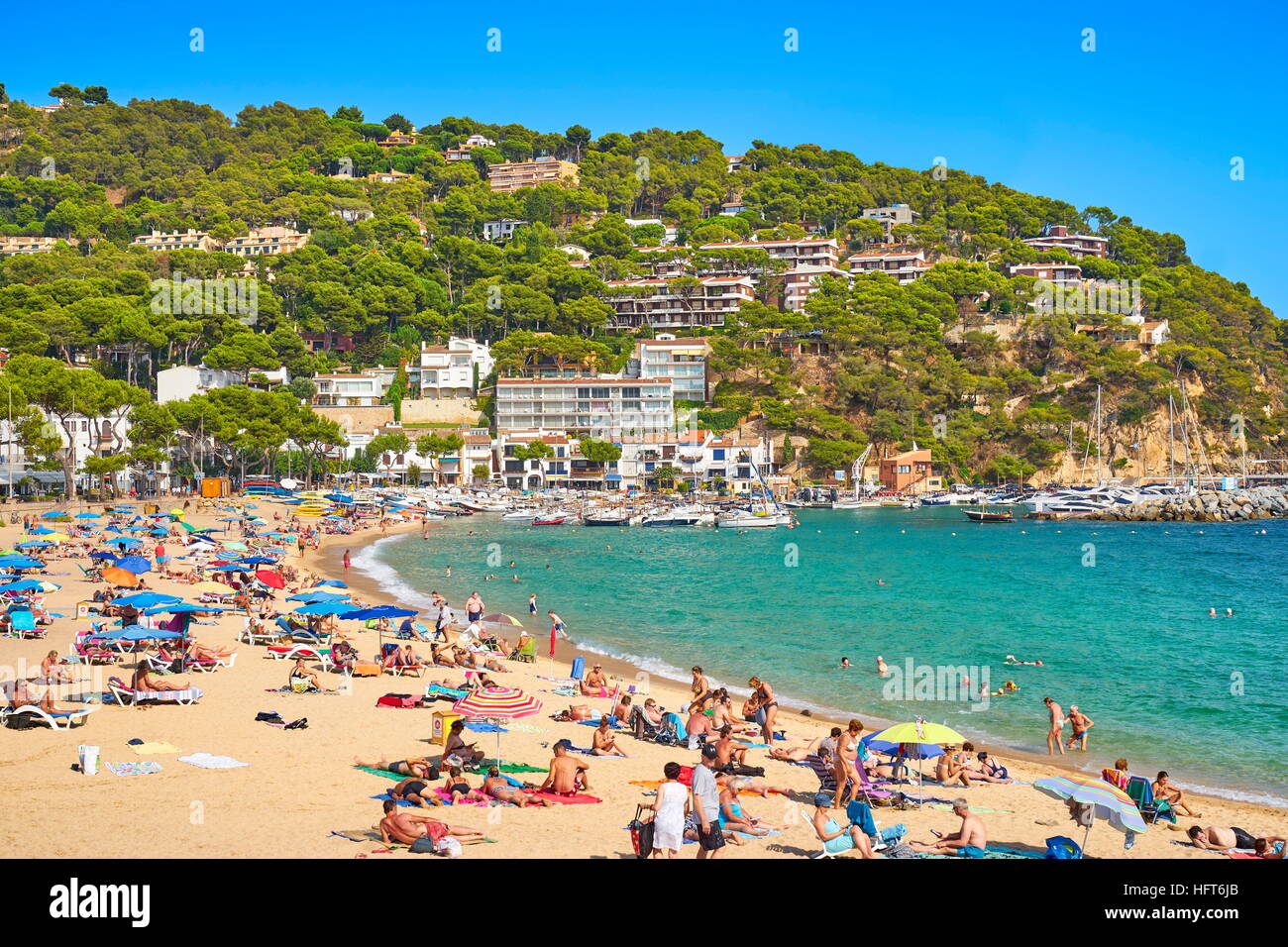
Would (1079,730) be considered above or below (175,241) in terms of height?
below

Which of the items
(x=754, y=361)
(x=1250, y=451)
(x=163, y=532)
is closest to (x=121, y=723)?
(x=163, y=532)

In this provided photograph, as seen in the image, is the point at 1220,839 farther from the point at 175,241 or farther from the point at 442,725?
the point at 175,241

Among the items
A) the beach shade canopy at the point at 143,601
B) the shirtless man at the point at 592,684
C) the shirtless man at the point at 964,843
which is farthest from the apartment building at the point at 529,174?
the shirtless man at the point at 964,843

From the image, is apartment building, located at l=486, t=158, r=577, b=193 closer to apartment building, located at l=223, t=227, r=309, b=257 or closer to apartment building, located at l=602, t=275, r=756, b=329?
apartment building, located at l=223, t=227, r=309, b=257

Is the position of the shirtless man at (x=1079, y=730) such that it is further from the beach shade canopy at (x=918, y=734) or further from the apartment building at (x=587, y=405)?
the apartment building at (x=587, y=405)

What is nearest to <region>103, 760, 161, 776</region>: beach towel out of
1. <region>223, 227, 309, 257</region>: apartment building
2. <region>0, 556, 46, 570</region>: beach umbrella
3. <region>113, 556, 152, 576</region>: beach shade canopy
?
<region>113, 556, 152, 576</region>: beach shade canopy

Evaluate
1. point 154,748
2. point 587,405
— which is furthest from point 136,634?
point 587,405

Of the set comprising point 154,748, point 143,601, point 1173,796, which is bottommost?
point 1173,796
